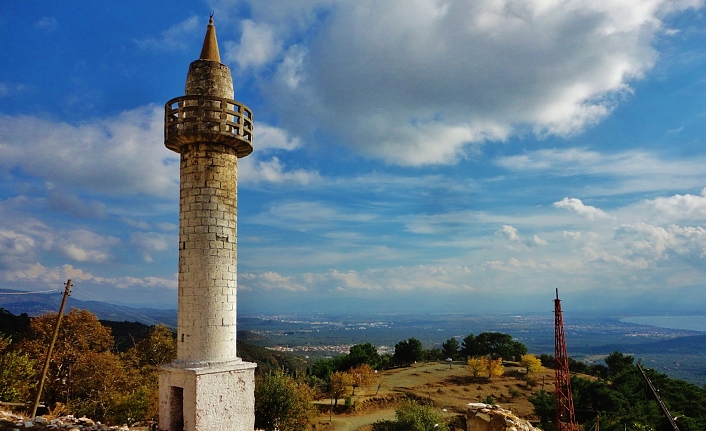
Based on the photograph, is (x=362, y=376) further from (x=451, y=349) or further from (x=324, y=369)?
(x=451, y=349)

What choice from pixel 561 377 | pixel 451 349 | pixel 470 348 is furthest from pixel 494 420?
pixel 451 349

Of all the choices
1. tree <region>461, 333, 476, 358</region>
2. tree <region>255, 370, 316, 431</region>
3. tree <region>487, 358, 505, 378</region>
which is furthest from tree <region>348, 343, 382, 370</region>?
tree <region>255, 370, 316, 431</region>

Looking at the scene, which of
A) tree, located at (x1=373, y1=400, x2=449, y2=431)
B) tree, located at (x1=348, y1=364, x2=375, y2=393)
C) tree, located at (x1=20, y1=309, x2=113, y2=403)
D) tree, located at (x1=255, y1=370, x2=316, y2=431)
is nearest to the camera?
tree, located at (x1=20, y1=309, x2=113, y2=403)

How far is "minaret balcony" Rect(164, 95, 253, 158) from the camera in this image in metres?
11.6

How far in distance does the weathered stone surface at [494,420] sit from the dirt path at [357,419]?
1199cm

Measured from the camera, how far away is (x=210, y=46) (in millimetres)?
12828

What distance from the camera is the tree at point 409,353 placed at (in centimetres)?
6375

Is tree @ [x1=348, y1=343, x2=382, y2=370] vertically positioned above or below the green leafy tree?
above

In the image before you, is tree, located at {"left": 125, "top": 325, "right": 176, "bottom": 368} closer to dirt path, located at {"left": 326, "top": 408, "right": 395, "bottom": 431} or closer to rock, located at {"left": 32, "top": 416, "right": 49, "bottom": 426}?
dirt path, located at {"left": 326, "top": 408, "right": 395, "bottom": 431}

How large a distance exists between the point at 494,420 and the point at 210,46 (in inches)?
795

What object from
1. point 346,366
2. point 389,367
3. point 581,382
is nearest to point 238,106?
point 581,382

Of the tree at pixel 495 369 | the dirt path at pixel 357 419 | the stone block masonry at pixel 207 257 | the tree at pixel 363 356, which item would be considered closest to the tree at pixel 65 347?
the stone block masonry at pixel 207 257

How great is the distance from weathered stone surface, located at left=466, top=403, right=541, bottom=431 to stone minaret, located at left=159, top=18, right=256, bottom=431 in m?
14.4

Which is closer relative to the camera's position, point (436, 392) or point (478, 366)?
point (436, 392)
